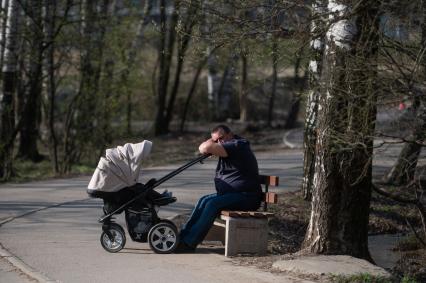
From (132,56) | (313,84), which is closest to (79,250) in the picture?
(313,84)

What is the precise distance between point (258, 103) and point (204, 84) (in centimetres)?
255

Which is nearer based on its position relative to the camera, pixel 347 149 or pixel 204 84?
pixel 347 149

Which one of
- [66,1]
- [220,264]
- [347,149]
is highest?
[66,1]

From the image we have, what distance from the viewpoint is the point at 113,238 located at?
9969 mm

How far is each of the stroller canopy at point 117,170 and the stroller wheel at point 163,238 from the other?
25.1 inches

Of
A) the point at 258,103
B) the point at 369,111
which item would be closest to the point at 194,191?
the point at 369,111

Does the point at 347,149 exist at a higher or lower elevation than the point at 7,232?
higher

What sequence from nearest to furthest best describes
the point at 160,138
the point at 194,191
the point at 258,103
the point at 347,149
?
the point at 347,149, the point at 194,191, the point at 160,138, the point at 258,103

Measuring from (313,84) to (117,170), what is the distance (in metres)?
2.61

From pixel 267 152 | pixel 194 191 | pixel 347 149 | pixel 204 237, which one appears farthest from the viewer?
pixel 267 152

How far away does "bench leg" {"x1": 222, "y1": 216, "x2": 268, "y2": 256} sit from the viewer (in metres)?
9.84

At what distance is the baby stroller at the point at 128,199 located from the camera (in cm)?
984

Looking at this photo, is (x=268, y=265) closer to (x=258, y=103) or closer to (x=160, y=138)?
(x=160, y=138)

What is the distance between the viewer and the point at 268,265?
920 cm
